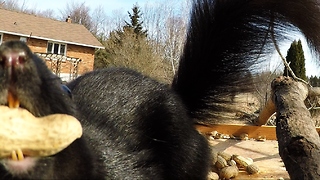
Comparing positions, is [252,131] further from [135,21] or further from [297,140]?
[135,21]

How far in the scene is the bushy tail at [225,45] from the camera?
227 centimetres

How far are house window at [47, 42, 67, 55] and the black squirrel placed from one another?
56.8 feet

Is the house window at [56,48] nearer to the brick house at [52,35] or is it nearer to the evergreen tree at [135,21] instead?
the brick house at [52,35]

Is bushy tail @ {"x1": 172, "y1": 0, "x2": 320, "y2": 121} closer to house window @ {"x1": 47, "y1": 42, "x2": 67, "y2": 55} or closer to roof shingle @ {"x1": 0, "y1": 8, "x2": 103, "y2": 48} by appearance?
roof shingle @ {"x1": 0, "y1": 8, "x2": 103, "y2": 48}

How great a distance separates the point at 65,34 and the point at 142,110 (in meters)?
19.5

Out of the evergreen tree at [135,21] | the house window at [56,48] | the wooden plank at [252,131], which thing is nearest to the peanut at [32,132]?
the wooden plank at [252,131]

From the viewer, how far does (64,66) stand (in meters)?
14.9

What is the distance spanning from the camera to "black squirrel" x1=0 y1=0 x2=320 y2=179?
1.83 metres

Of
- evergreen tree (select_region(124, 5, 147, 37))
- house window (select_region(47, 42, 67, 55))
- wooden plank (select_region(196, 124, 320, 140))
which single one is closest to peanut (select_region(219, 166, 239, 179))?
wooden plank (select_region(196, 124, 320, 140))

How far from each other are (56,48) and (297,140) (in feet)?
60.5

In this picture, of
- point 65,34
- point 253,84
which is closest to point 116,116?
point 253,84

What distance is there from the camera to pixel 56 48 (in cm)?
1966

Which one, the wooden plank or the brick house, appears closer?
the wooden plank

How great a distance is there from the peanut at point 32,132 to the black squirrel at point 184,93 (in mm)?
294
